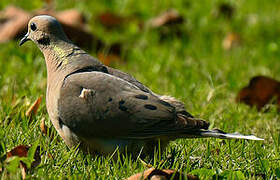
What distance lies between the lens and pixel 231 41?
23.0 ft

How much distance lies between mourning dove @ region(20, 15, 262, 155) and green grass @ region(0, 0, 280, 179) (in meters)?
0.11

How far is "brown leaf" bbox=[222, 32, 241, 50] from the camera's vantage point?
274 inches

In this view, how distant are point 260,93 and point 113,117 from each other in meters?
2.00

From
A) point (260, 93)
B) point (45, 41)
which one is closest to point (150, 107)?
point (45, 41)

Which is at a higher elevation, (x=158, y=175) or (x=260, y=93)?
(x=260, y=93)

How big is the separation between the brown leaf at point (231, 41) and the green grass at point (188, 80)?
0.28 feet

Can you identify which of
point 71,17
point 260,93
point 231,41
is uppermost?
point 71,17

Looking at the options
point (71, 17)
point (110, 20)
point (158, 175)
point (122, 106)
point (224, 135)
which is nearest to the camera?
point (158, 175)

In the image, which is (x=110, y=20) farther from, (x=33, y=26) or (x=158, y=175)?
(x=158, y=175)

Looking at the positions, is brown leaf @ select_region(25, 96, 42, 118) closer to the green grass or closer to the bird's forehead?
the green grass

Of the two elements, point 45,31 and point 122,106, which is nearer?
point 122,106

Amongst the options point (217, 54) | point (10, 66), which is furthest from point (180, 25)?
point (10, 66)

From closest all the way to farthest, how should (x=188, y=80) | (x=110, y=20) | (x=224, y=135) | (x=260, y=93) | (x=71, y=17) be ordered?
(x=224, y=135), (x=260, y=93), (x=188, y=80), (x=71, y=17), (x=110, y=20)

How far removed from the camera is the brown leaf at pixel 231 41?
697 cm
